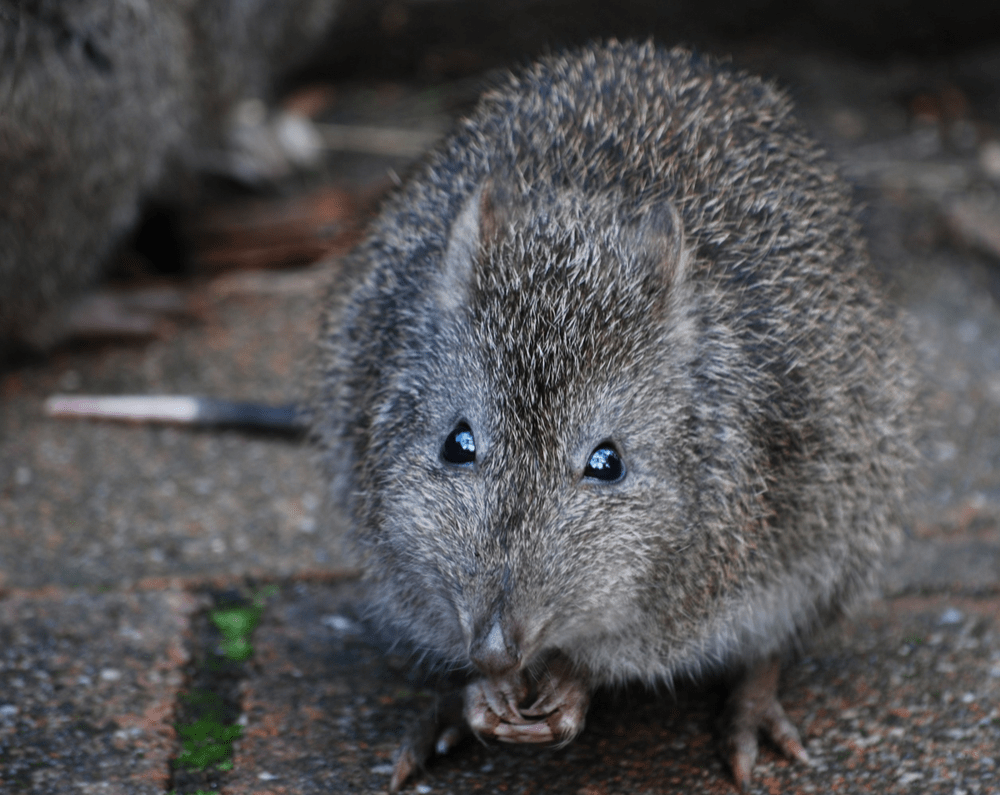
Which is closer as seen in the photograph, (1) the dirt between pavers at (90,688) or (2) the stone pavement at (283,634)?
(1) the dirt between pavers at (90,688)

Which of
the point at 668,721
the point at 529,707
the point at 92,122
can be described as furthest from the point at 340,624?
the point at 92,122

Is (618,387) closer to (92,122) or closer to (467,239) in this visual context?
(467,239)

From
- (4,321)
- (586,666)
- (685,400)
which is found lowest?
(586,666)

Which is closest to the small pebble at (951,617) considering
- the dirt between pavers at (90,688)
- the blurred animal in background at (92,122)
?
the dirt between pavers at (90,688)

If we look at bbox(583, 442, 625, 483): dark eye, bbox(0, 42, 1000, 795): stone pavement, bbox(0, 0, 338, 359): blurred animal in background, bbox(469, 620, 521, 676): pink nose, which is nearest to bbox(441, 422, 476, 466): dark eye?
bbox(583, 442, 625, 483): dark eye

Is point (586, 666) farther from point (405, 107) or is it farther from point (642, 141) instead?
point (405, 107)

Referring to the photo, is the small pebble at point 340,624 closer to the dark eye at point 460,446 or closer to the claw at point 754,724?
the dark eye at point 460,446

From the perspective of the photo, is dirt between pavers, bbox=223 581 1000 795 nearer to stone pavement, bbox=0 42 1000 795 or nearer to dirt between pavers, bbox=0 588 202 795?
stone pavement, bbox=0 42 1000 795

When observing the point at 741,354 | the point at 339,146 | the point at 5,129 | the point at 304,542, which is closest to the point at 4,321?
the point at 5,129
